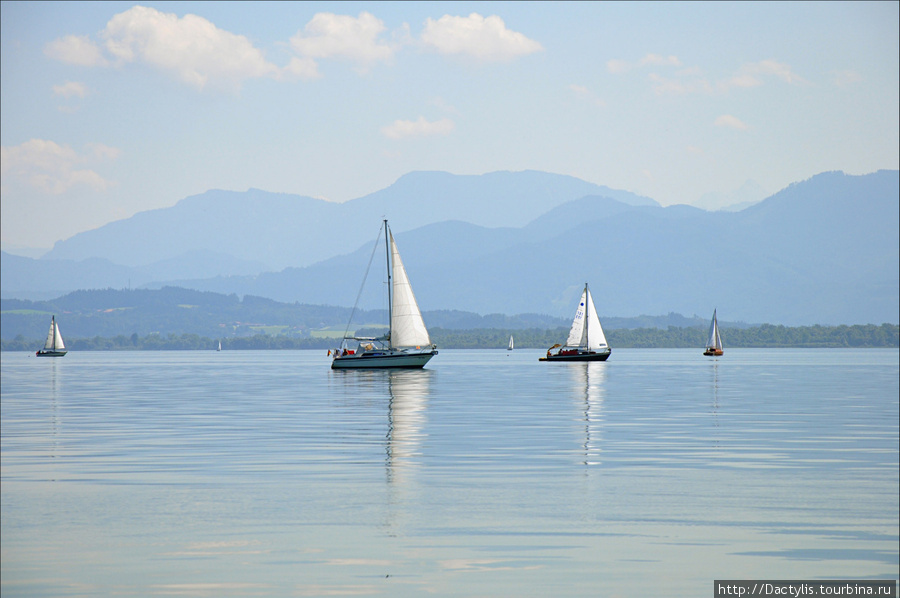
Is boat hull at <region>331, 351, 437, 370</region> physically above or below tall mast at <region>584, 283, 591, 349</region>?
below

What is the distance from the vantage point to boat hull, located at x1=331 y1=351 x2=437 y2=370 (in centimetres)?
12975

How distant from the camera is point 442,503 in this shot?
1221 inches

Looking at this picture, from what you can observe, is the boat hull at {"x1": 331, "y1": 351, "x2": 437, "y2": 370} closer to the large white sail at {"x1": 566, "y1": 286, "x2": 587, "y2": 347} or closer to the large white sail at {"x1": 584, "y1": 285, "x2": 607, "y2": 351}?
the large white sail at {"x1": 566, "y1": 286, "x2": 587, "y2": 347}

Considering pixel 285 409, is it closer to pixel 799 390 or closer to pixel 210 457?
pixel 210 457

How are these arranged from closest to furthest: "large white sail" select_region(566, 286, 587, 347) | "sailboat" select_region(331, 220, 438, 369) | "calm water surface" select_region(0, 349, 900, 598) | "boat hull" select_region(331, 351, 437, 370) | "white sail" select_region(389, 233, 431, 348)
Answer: "calm water surface" select_region(0, 349, 900, 598) < "sailboat" select_region(331, 220, 438, 369) < "white sail" select_region(389, 233, 431, 348) < "boat hull" select_region(331, 351, 437, 370) < "large white sail" select_region(566, 286, 587, 347)

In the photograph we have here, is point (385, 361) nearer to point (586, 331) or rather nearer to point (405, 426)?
point (586, 331)

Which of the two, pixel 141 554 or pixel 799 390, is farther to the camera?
pixel 799 390

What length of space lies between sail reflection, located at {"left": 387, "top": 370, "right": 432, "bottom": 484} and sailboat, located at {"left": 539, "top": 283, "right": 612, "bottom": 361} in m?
63.3

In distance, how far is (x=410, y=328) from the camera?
122312mm

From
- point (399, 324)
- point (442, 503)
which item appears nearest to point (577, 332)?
point (399, 324)

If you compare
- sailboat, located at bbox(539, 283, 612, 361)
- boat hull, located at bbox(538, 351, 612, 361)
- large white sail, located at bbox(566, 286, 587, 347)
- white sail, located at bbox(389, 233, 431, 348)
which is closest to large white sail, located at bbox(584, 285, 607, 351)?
sailboat, located at bbox(539, 283, 612, 361)

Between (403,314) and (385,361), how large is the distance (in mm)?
10836

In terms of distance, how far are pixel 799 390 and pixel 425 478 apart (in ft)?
218

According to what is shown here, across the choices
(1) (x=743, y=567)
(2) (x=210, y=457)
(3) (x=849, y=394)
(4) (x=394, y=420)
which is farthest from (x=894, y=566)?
(3) (x=849, y=394)
